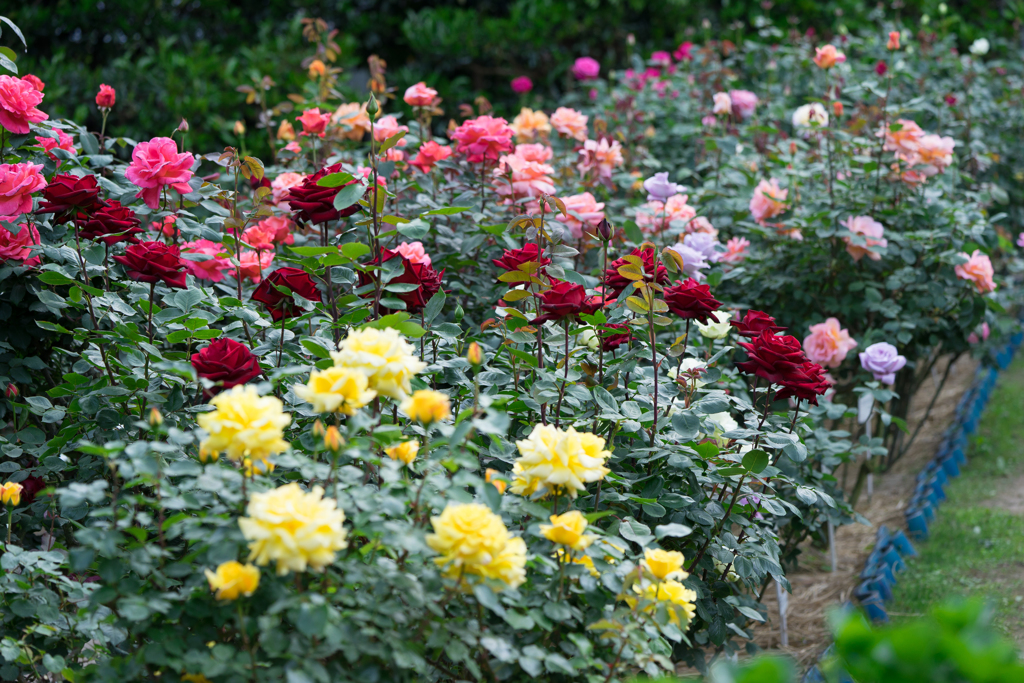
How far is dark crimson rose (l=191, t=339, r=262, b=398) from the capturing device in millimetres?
1271

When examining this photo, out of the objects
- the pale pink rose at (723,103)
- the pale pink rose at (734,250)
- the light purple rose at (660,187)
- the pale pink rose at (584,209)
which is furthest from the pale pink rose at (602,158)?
the pale pink rose at (723,103)

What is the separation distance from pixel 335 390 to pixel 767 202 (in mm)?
2141

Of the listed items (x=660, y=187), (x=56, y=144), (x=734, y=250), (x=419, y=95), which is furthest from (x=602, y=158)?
(x=56, y=144)

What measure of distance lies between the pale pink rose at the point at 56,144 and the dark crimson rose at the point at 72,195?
1.66ft

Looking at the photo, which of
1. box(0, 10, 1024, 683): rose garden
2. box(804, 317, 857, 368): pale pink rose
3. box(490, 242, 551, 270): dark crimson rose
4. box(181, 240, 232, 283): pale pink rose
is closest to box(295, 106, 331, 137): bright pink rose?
box(0, 10, 1024, 683): rose garden

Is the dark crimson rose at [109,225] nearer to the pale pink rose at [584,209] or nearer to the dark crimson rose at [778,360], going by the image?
the pale pink rose at [584,209]

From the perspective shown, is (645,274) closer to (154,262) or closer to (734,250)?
(154,262)

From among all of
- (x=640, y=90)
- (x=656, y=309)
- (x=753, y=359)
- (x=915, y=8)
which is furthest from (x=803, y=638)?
(x=915, y=8)

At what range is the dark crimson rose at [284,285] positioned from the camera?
5.23ft

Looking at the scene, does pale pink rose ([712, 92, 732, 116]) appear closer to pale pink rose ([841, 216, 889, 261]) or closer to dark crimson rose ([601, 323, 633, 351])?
pale pink rose ([841, 216, 889, 261])

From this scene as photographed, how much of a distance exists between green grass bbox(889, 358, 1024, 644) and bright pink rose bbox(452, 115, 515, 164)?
6.01 ft

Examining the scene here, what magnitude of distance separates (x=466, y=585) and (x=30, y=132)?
175 cm

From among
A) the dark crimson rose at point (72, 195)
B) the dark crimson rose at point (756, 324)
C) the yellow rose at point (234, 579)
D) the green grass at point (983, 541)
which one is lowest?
the green grass at point (983, 541)

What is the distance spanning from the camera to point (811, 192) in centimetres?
313
